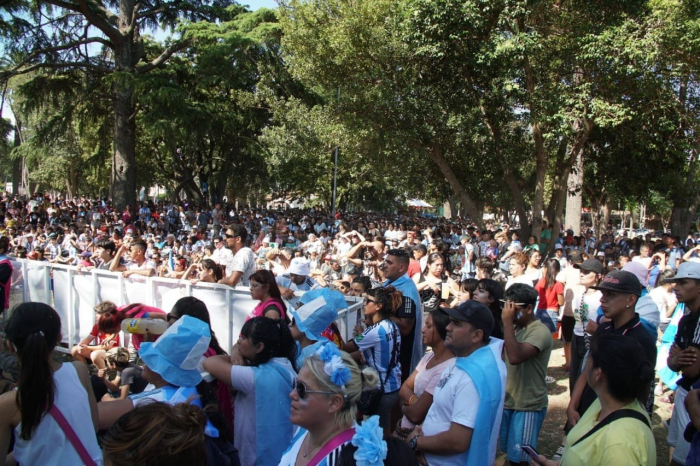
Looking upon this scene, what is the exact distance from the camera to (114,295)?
7.20 meters

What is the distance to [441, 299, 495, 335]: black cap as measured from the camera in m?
2.97

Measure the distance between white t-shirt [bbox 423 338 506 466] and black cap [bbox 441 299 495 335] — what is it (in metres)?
0.23

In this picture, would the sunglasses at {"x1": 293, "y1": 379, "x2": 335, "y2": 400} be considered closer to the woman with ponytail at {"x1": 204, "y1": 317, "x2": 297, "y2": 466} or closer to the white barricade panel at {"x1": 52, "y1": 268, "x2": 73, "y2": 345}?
the woman with ponytail at {"x1": 204, "y1": 317, "x2": 297, "y2": 466}

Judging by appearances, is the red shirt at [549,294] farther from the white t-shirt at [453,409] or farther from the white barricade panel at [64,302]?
the white barricade panel at [64,302]

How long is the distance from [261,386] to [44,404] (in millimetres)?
1044

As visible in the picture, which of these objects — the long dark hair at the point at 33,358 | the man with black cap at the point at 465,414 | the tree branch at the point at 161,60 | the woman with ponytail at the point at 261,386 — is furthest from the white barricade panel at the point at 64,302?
the tree branch at the point at 161,60

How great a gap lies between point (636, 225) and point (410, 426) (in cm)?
8089

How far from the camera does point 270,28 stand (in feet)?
80.2

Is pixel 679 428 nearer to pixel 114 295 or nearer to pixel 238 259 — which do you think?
pixel 238 259

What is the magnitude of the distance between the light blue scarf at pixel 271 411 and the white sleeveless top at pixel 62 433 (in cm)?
83

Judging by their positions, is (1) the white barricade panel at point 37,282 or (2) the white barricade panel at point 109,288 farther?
(1) the white barricade panel at point 37,282

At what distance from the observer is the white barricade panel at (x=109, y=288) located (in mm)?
7129

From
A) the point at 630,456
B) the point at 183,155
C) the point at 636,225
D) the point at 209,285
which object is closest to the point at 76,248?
the point at 209,285

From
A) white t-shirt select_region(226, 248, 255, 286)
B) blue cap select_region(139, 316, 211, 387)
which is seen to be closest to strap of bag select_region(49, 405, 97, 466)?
blue cap select_region(139, 316, 211, 387)
